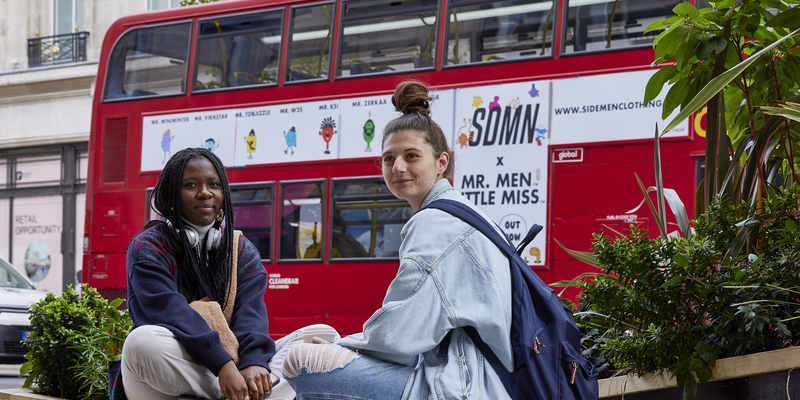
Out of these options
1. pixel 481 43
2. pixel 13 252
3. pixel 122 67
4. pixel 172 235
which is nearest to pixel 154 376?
pixel 172 235

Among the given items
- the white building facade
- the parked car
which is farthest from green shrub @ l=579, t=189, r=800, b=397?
the white building facade

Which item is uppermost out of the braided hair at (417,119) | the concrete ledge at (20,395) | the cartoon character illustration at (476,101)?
the cartoon character illustration at (476,101)

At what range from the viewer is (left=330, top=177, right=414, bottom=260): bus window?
26.1 ft

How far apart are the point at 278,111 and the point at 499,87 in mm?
2428

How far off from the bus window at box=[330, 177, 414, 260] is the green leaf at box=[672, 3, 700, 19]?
5.02m

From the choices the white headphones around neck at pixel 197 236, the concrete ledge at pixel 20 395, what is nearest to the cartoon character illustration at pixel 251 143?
the concrete ledge at pixel 20 395

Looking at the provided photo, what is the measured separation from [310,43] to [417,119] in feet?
20.6

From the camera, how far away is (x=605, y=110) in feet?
22.8

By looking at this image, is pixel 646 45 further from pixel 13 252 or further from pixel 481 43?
pixel 13 252

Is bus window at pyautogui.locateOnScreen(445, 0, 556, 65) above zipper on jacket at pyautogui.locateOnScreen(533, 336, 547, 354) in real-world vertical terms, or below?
above

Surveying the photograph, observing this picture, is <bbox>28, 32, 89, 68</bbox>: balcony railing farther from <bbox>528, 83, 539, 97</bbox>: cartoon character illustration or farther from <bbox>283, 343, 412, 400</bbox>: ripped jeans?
<bbox>283, 343, 412, 400</bbox>: ripped jeans

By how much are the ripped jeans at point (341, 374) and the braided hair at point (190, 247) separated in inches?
34.6

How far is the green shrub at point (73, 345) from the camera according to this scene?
3.92m

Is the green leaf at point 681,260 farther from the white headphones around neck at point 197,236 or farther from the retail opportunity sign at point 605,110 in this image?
the retail opportunity sign at point 605,110
